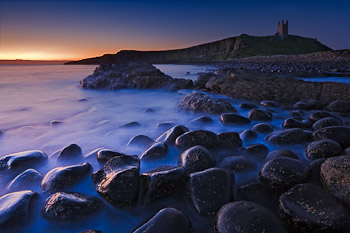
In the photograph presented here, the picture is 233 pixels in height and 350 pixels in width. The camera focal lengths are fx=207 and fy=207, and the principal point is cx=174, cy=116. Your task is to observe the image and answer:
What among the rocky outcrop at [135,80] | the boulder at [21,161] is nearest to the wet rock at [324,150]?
the boulder at [21,161]

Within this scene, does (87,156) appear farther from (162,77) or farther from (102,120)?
(162,77)

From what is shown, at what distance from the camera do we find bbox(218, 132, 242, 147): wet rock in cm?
273

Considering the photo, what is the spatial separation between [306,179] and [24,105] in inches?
292

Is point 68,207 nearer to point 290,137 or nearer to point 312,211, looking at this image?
point 312,211

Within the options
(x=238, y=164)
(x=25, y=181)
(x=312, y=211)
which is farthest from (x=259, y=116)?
(x=25, y=181)

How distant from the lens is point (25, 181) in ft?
6.76

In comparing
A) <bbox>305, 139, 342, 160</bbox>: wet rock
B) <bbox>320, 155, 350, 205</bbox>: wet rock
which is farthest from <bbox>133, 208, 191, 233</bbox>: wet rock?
<bbox>305, 139, 342, 160</bbox>: wet rock

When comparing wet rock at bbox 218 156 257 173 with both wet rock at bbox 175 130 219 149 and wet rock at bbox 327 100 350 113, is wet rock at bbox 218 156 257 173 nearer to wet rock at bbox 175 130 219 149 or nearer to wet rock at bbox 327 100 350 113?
wet rock at bbox 175 130 219 149

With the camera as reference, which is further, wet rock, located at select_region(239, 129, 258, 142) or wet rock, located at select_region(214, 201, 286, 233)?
wet rock, located at select_region(239, 129, 258, 142)

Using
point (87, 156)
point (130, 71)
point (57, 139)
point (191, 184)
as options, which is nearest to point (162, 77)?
point (130, 71)

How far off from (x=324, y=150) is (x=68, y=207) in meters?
2.51

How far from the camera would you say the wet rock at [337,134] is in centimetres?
241

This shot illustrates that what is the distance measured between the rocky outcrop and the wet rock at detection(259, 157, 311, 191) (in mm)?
6177

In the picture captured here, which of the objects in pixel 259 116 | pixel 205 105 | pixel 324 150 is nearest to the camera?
pixel 324 150
